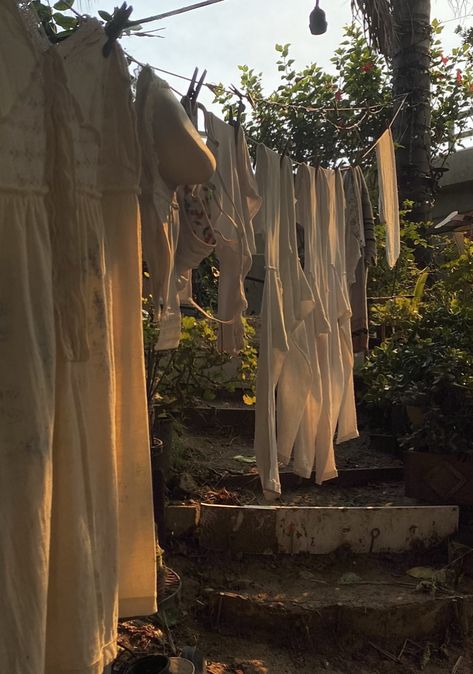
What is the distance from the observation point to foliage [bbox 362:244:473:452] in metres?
Answer: 3.51

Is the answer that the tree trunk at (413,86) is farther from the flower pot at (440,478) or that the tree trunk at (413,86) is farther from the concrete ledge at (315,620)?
the concrete ledge at (315,620)

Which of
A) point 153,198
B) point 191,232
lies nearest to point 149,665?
point 191,232

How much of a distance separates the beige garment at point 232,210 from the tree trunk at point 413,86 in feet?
10.4

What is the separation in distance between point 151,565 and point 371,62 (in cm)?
619

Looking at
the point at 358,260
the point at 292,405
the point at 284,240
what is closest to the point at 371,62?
the point at 358,260

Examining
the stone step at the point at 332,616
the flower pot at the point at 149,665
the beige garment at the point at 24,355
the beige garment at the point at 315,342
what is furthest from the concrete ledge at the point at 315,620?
the beige garment at the point at 24,355

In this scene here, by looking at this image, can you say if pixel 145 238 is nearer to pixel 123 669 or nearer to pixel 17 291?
pixel 17 291

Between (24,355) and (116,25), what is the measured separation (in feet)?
2.57

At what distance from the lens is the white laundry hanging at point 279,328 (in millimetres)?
2479

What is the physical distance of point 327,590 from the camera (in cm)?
298

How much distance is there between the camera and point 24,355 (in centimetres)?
116

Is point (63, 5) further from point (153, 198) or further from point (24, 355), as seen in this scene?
point (24, 355)

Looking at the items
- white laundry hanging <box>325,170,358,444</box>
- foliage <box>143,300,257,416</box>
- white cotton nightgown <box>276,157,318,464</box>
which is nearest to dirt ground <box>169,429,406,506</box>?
foliage <box>143,300,257,416</box>

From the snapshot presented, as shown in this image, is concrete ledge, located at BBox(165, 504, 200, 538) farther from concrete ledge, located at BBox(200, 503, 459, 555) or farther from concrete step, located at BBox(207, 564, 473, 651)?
concrete step, located at BBox(207, 564, 473, 651)
